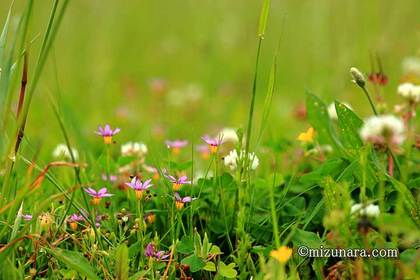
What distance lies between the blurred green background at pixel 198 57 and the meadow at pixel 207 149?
0.02 metres

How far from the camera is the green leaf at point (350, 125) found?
1586mm

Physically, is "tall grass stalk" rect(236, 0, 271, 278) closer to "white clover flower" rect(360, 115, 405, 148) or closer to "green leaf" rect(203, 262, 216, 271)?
"green leaf" rect(203, 262, 216, 271)

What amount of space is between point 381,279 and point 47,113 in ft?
9.37

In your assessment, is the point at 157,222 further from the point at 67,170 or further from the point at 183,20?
the point at 183,20

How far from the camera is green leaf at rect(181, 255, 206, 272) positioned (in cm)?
133

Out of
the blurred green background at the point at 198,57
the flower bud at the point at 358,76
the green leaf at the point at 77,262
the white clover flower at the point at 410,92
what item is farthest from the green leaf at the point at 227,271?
the blurred green background at the point at 198,57

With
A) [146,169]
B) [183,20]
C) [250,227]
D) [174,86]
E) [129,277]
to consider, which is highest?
[183,20]

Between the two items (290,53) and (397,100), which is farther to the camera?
(290,53)

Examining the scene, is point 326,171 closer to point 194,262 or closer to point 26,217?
point 194,262

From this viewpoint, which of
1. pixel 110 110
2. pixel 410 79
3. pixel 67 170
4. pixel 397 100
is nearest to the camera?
pixel 67 170

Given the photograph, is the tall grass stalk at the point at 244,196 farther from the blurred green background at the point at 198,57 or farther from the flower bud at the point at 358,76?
the blurred green background at the point at 198,57

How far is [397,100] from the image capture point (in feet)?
11.5

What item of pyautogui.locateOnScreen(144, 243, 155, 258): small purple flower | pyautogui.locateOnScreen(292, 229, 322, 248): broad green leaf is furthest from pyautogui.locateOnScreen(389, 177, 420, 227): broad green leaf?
pyautogui.locateOnScreen(144, 243, 155, 258): small purple flower

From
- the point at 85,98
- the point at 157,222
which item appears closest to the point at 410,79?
the point at 157,222
